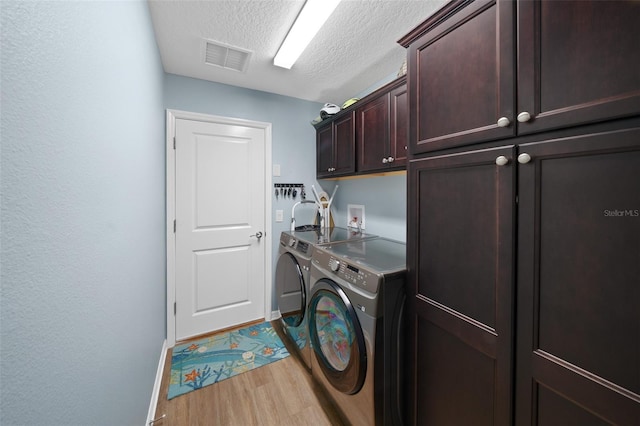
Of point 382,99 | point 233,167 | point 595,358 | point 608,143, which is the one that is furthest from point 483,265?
point 233,167

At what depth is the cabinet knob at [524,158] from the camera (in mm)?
751

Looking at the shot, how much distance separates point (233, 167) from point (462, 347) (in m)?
2.32

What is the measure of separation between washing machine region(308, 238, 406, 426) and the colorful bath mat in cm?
77

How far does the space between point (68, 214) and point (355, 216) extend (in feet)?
7.44

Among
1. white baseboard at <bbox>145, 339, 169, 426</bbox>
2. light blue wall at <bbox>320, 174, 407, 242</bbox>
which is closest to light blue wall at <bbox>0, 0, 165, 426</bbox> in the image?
white baseboard at <bbox>145, 339, 169, 426</bbox>

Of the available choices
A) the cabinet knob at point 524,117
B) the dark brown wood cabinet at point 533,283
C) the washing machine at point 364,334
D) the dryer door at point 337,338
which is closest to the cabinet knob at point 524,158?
the dark brown wood cabinet at point 533,283

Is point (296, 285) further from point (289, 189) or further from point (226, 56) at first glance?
point (226, 56)

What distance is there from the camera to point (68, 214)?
1.84ft

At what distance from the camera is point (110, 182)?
2.68ft

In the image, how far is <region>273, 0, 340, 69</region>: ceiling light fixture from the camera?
53.8 inches

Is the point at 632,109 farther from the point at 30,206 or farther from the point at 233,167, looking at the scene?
the point at 233,167

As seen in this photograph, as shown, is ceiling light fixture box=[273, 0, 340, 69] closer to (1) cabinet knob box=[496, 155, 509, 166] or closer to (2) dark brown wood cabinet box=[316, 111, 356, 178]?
(2) dark brown wood cabinet box=[316, 111, 356, 178]

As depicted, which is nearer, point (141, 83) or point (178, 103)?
point (141, 83)

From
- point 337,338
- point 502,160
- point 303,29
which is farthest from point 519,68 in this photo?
point 337,338
